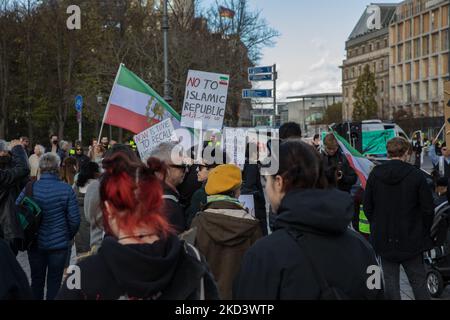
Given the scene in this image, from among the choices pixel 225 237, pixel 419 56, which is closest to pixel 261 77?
pixel 225 237

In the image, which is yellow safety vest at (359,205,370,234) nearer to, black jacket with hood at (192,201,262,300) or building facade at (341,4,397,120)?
black jacket with hood at (192,201,262,300)

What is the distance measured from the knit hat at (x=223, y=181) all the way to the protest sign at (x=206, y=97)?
18.5ft

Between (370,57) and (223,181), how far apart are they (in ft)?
409

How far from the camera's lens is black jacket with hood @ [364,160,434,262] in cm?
627

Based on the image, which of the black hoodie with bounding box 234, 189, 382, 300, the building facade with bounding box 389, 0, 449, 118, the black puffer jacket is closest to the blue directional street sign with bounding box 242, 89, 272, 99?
the black puffer jacket

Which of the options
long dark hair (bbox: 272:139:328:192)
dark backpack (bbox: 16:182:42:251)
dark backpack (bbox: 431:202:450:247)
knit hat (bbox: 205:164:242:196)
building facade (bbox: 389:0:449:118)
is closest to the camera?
long dark hair (bbox: 272:139:328:192)

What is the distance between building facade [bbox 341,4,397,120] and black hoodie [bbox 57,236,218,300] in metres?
104

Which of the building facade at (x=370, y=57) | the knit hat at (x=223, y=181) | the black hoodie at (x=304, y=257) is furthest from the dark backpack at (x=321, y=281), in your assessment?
the building facade at (x=370, y=57)

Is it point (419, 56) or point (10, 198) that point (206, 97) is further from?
point (419, 56)

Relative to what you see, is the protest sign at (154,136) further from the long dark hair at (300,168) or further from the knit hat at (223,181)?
the long dark hair at (300,168)

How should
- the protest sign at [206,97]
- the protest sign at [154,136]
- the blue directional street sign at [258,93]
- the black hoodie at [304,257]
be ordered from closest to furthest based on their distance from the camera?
1. the black hoodie at [304,257]
2. the protest sign at [154,136]
3. the protest sign at [206,97]
4. the blue directional street sign at [258,93]

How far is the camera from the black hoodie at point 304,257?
287 cm

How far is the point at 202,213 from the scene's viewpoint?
4.70 m
